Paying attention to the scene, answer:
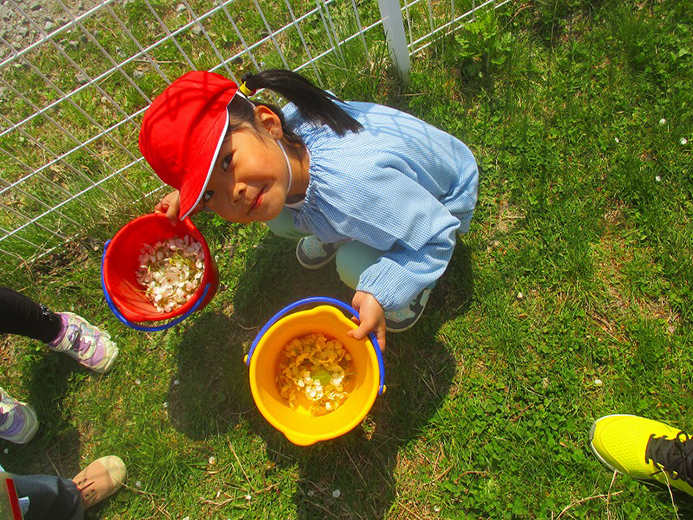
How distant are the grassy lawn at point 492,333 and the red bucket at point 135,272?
35 cm

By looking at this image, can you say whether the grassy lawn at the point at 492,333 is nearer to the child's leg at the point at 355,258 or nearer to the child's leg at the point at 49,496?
the child's leg at the point at 49,496

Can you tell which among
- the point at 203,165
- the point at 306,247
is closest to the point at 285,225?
the point at 306,247

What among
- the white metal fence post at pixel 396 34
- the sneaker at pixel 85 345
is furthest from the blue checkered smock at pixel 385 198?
the sneaker at pixel 85 345

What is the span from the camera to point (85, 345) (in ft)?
8.91

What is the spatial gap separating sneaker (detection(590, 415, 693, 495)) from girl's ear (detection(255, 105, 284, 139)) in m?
1.83

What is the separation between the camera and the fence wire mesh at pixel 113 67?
2.88 m

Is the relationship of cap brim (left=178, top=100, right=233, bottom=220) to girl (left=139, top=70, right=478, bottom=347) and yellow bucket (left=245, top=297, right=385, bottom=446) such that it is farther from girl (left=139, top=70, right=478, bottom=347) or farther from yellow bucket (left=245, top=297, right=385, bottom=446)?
yellow bucket (left=245, top=297, right=385, bottom=446)

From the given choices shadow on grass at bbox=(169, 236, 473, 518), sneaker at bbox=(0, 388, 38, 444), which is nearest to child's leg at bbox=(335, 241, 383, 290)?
shadow on grass at bbox=(169, 236, 473, 518)

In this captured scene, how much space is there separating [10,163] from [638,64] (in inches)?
142

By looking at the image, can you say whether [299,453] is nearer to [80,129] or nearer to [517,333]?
[517,333]

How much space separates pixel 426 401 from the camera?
2.56 m

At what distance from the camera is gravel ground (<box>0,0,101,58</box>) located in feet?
11.8

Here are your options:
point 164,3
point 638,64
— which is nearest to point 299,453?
point 638,64

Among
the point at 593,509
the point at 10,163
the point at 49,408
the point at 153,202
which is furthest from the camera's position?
the point at 10,163
